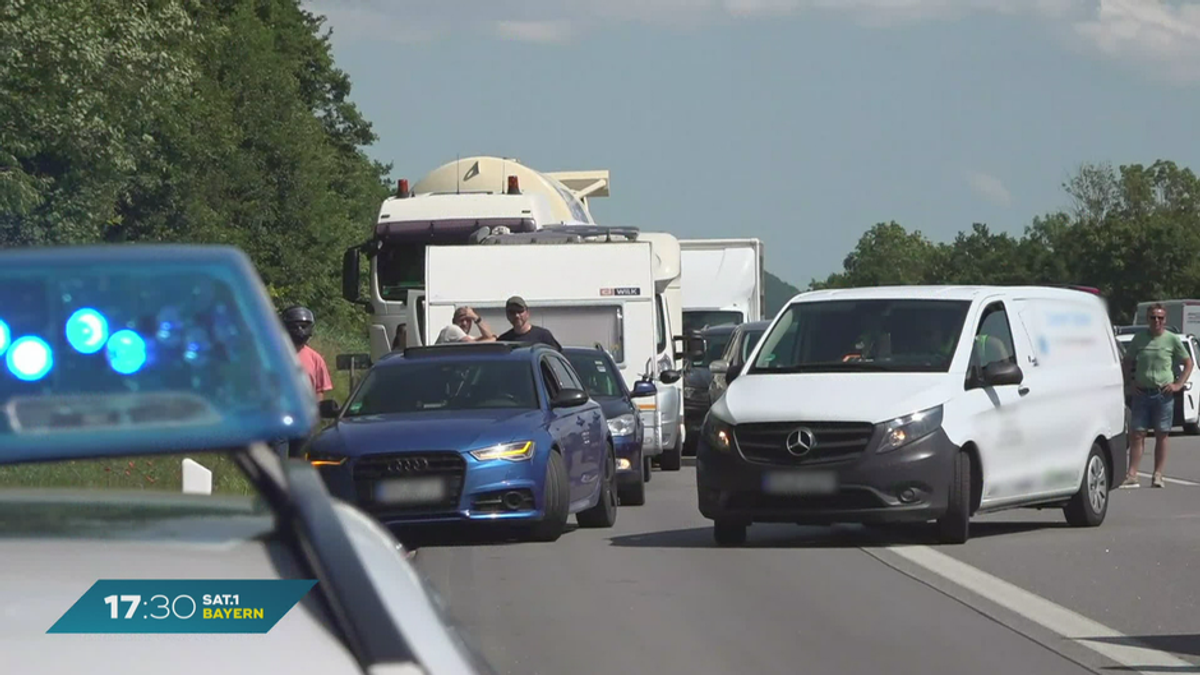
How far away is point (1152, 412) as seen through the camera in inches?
842

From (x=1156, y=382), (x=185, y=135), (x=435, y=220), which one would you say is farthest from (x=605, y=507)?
(x=185, y=135)

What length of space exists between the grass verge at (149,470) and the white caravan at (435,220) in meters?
1.89

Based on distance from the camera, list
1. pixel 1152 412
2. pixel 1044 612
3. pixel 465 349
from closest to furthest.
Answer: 1. pixel 1044 612
2. pixel 465 349
3. pixel 1152 412

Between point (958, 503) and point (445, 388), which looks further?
point (445, 388)

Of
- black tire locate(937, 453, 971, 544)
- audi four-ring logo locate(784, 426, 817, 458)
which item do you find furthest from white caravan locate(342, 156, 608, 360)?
black tire locate(937, 453, 971, 544)

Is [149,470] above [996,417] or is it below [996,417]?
above

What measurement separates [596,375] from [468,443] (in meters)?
5.95

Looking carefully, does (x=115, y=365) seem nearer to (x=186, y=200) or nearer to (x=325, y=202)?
(x=186, y=200)

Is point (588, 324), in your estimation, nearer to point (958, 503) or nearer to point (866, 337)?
point (866, 337)

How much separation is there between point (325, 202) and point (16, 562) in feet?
219

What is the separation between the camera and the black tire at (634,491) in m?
19.4

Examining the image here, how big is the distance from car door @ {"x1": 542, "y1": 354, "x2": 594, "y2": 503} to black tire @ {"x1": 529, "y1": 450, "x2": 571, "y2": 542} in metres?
0.21

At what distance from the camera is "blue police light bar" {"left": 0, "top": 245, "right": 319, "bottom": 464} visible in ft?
5.67

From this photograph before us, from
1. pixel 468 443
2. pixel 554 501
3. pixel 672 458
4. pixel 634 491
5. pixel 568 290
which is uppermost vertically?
pixel 568 290
